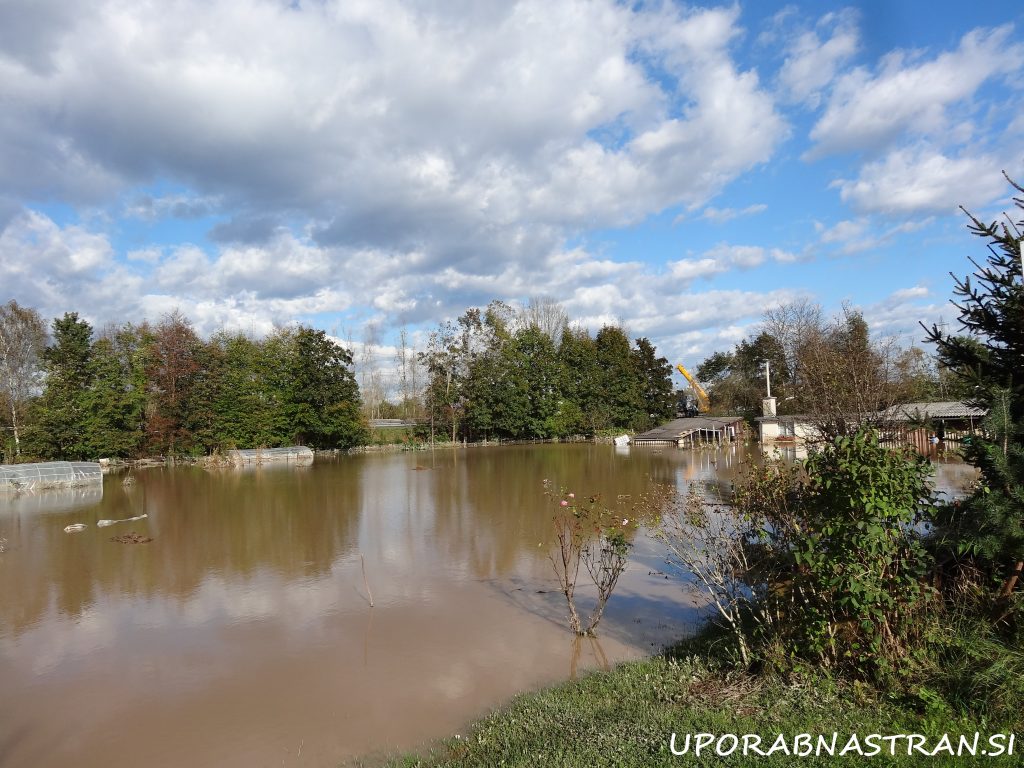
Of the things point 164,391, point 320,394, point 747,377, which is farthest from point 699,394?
point 164,391

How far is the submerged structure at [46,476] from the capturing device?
78.5 ft

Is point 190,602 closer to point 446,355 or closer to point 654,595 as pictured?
point 654,595

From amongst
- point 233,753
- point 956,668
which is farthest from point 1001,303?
point 233,753

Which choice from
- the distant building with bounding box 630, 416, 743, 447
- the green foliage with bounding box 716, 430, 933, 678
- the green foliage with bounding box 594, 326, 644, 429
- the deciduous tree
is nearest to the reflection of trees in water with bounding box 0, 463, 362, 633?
the green foliage with bounding box 716, 430, 933, 678

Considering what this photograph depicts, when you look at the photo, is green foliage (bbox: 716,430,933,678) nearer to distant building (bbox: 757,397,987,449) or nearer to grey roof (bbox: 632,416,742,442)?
distant building (bbox: 757,397,987,449)

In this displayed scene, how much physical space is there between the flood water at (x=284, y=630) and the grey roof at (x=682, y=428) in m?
26.9

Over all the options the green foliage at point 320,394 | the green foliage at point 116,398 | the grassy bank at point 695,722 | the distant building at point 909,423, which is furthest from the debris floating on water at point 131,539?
the green foliage at point 320,394

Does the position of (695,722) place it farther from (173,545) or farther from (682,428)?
(682,428)

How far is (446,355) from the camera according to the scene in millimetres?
48781

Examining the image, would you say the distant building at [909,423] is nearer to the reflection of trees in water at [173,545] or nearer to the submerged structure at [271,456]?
the reflection of trees in water at [173,545]

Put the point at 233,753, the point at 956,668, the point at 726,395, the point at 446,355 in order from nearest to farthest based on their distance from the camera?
the point at 956,668 < the point at 233,753 < the point at 446,355 < the point at 726,395

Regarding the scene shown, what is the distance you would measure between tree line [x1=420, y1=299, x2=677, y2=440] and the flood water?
29.0 m

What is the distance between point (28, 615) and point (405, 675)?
23.7ft

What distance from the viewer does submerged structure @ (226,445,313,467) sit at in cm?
3553
